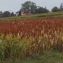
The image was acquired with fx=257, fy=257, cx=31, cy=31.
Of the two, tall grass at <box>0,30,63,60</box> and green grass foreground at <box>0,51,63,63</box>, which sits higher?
tall grass at <box>0,30,63,60</box>

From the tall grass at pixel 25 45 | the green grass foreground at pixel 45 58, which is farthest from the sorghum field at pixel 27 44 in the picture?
the green grass foreground at pixel 45 58

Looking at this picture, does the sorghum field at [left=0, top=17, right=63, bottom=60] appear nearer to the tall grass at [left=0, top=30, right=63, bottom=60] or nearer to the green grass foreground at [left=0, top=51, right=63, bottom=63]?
the tall grass at [left=0, top=30, right=63, bottom=60]

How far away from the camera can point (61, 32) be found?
9.76 metres

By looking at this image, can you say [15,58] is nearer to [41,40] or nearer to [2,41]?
[2,41]

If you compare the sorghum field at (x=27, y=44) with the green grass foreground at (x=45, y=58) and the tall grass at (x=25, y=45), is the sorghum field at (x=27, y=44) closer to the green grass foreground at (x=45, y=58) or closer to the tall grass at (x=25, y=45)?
the tall grass at (x=25, y=45)

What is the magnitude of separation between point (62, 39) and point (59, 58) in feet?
5.02

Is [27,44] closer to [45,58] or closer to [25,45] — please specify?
[25,45]

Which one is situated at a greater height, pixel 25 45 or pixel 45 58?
pixel 25 45

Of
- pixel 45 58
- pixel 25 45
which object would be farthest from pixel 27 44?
pixel 45 58

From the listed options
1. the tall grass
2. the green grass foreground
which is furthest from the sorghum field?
the green grass foreground

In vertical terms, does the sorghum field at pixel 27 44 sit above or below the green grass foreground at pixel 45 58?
above

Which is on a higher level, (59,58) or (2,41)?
(2,41)

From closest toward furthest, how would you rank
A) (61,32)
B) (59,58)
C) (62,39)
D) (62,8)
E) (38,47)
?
(59,58) < (38,47) < (62,39) < (61,32) < (62,8)

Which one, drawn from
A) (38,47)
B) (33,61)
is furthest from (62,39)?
(33,61)
